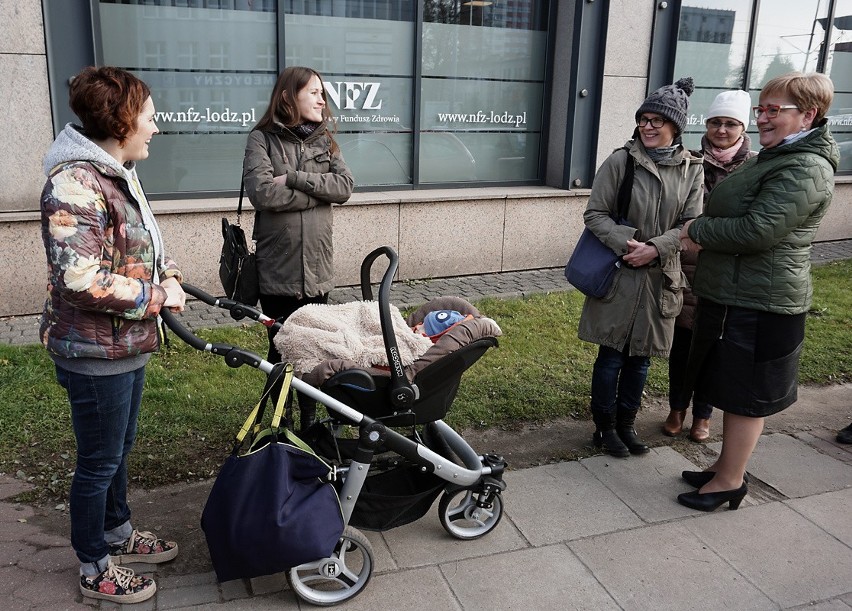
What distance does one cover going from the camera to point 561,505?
399 cm

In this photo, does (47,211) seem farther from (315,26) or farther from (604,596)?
(315,26)

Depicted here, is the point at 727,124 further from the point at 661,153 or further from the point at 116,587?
the point at 116,587

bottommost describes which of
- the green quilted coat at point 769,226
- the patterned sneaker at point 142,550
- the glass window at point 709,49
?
the patterned sneaker at point 142,550

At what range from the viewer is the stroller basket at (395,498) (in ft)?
10.7

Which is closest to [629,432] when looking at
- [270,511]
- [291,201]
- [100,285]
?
[291,201]

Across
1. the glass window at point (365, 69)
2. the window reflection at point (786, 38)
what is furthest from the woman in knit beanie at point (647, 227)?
the window reflection at point (786, 38)

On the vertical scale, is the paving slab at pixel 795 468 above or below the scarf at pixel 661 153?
below

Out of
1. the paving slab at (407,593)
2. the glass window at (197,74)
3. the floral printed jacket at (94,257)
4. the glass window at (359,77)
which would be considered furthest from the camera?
the glass window at (359,77)

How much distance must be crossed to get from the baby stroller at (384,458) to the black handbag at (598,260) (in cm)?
123

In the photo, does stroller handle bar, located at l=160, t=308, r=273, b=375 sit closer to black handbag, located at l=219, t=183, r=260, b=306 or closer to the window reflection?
black handbag, located at l=219, t=183, r=260, b=306

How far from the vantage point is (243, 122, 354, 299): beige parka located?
4.27m

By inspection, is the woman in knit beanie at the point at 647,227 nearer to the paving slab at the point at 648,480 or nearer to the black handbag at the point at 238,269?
the paving slab at the point at 648,480

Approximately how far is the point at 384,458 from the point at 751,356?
74.0 inches

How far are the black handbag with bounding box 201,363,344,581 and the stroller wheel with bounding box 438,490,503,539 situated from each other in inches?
29.2
